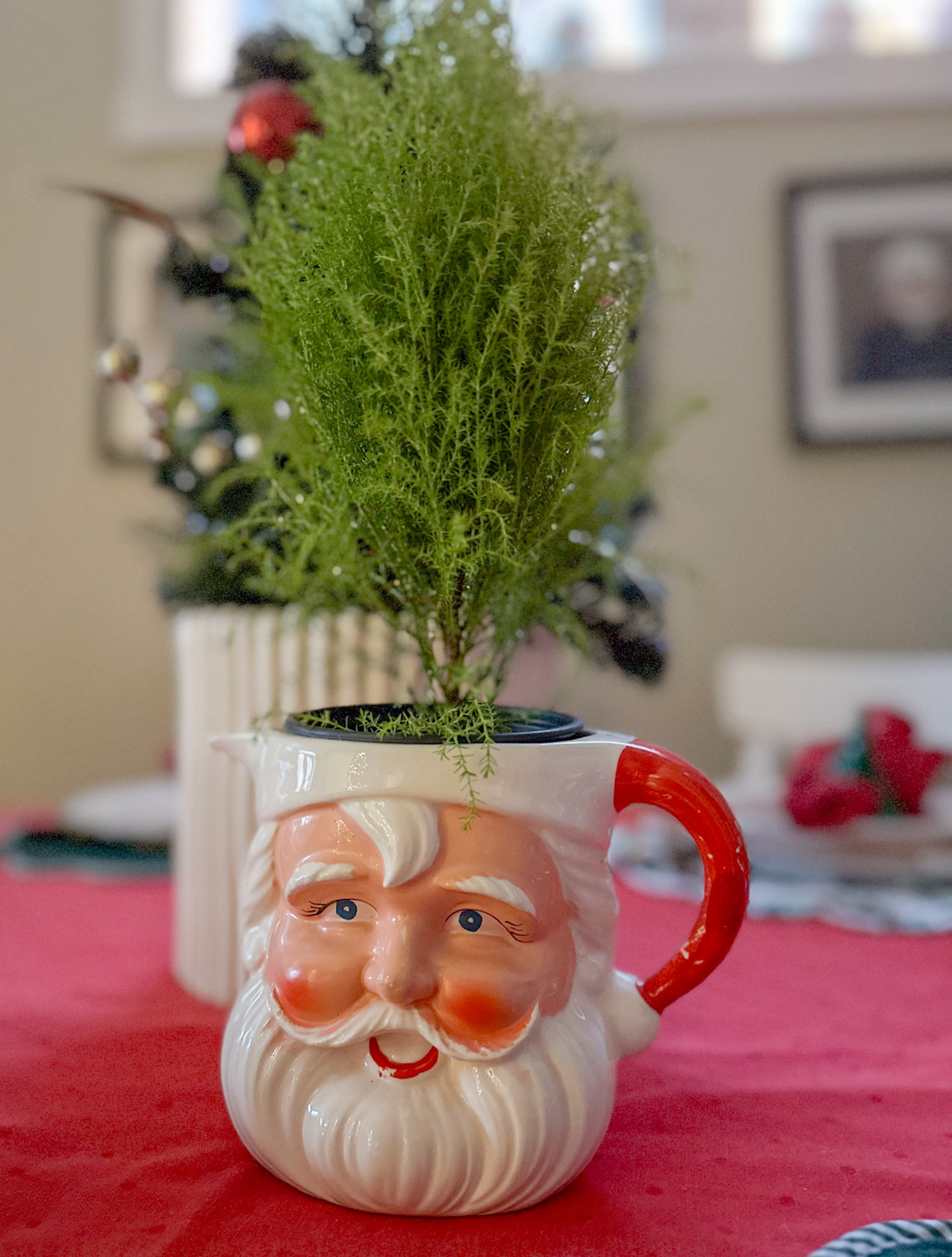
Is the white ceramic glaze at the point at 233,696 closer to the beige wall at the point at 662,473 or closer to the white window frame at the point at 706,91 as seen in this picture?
the beige wall at the point at 662,473

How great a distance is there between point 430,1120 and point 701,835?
0.51 ft

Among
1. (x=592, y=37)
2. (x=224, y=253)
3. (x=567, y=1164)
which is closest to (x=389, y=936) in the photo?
(x=567, y=1164)

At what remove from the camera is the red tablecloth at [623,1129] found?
0.37 metres

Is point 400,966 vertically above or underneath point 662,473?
underneath

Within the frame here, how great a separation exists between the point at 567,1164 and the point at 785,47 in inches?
77.2

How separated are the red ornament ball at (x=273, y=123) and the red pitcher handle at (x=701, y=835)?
1.45 ft

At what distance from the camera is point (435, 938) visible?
40 cm

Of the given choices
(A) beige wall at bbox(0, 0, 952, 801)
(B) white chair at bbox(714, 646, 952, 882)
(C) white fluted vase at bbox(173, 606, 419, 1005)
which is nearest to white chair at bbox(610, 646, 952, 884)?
(B) white chair at bbox(714, 646, 952, 882)

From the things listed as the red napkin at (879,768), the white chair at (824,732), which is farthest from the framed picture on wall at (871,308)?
the red napkin at (879,768)

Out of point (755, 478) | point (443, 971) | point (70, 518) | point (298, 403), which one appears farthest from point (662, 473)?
point (443, 971)

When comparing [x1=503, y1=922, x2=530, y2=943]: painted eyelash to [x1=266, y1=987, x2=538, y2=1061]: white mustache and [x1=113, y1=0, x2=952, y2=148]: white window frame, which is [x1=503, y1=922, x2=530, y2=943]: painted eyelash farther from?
[x1=113, y1=0, x2=952, y2=148]: white window frame

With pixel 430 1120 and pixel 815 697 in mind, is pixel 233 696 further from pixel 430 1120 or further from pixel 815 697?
pixel 815 697

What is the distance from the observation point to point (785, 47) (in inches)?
71.7

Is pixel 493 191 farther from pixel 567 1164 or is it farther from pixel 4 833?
pixel 4 833
